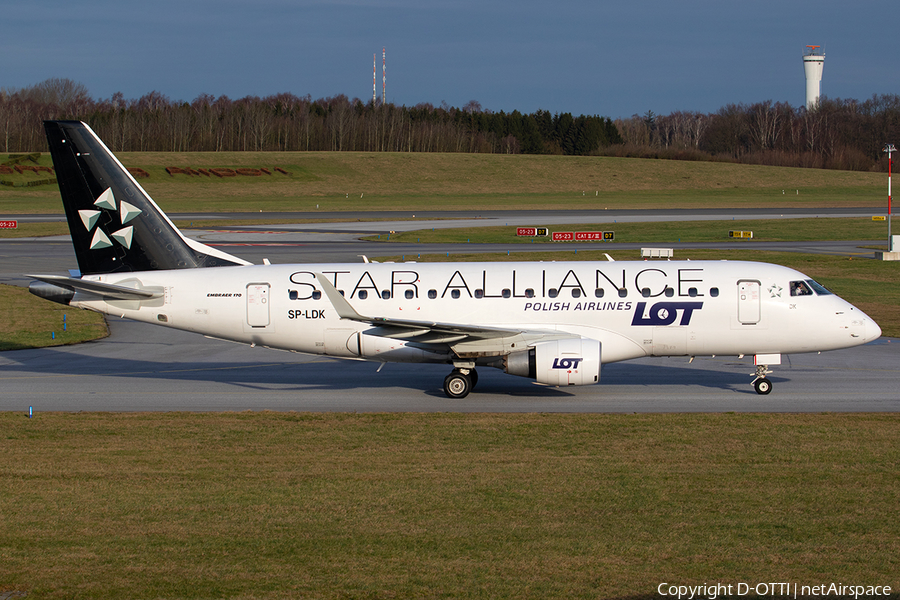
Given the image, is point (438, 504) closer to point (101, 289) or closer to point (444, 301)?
point (444, 301)

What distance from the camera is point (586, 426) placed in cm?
2131

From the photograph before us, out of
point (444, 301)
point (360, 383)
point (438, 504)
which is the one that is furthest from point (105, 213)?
point (438, 504)

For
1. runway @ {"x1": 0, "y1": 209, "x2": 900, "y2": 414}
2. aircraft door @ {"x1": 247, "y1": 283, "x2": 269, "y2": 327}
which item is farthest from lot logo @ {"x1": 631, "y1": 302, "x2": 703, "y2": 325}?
aircraft door @ {"x1": 247, "y1": 283, "x2": 269, "y2": 327}

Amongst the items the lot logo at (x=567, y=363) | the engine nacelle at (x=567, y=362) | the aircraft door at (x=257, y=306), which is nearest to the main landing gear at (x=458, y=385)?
the engine nacelle at (x=567, y=362)

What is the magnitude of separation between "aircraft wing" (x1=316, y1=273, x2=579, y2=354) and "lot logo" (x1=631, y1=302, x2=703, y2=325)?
2133 mm

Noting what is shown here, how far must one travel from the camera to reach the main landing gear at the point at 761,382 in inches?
1014

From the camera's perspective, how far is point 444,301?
84.2 ft

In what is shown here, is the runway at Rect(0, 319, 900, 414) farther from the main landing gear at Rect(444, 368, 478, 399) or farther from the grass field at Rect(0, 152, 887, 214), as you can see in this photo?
the grass field at Rect(0, 152, 887, 214)

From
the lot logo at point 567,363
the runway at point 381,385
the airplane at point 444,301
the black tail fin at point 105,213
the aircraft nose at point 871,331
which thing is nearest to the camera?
the lot logo at point 567,363

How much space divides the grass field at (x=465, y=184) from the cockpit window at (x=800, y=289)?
312ft

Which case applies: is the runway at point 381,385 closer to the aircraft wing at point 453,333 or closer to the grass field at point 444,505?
the aircraft wing at point 453,333

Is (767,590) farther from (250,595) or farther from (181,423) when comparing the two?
(181,423)

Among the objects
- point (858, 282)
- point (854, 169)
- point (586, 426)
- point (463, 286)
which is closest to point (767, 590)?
point (586, 426)

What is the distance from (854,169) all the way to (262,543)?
206603 mm
